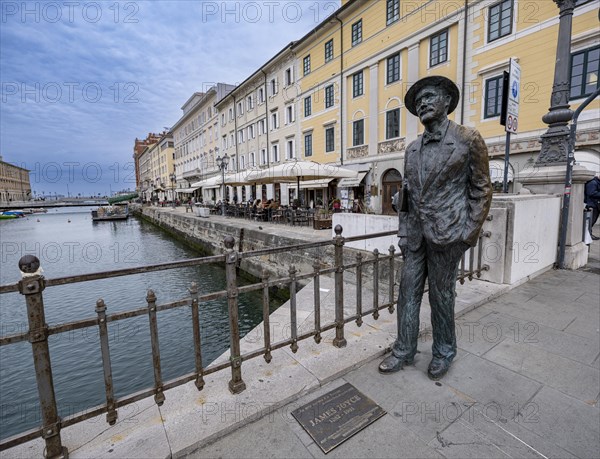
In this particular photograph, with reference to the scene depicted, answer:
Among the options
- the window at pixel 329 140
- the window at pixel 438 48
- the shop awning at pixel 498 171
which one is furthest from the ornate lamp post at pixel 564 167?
the window at pixel 329 140

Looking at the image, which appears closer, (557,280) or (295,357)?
(295,357)

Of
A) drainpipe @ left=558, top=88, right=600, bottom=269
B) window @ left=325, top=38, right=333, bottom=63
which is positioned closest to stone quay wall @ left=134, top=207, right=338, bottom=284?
drainpipe @ left=558, top=88, right=600, bottom=269

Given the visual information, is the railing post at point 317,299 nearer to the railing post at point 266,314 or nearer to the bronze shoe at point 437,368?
the railing post at point 266,314

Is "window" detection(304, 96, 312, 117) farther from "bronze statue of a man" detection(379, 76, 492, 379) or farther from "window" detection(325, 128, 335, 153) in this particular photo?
"bronze statue of a man" detection(379, 76, 492, 379)

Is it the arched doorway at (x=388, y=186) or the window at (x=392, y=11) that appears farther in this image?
the arched doorway at (x=388, y=186)

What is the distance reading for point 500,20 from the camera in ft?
42.7

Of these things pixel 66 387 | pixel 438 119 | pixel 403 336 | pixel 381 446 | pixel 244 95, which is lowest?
pixel 66 387

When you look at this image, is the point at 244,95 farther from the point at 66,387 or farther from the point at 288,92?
the point at 66,387

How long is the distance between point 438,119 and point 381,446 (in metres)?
2.24

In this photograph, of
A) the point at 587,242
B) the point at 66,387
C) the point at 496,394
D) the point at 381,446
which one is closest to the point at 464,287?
the point at 496,394

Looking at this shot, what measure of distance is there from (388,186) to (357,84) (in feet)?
23.9

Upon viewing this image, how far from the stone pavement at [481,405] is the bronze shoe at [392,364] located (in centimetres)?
5

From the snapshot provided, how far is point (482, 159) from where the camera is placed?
2.20 meters

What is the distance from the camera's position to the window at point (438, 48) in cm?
1503
